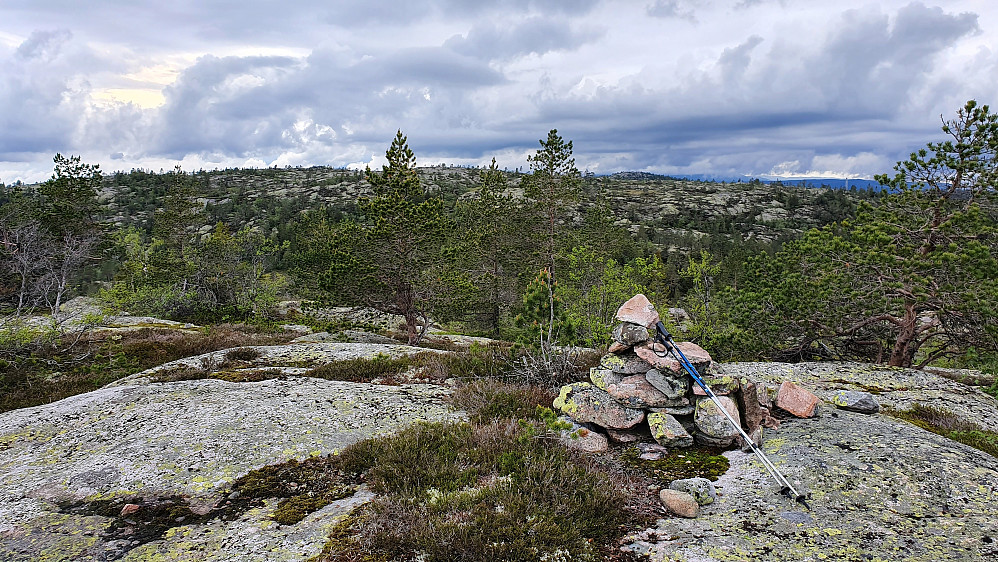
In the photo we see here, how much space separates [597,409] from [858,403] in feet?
16.6

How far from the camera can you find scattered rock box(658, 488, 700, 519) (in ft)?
16.5

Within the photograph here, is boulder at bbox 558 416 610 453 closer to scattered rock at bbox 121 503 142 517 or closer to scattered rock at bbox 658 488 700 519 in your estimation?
scattered rock at bbox 658 488 700 519

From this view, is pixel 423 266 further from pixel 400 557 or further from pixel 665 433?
pixel 400 557

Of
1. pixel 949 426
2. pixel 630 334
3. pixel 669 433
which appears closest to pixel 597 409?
pixel 669 433

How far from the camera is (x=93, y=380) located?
11312 mm

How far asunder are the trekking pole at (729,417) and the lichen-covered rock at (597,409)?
1104 millimetres

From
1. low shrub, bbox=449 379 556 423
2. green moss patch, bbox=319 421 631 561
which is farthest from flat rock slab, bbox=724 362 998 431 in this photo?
green moss patch, bbox=319 421 631 561

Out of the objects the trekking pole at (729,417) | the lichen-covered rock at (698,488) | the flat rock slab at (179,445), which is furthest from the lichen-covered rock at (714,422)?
the flat rock slab at (179,445)

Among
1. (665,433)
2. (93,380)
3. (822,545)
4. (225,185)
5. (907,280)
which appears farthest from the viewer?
(225,185)

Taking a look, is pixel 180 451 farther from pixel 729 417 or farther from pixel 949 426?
pixel 949 426

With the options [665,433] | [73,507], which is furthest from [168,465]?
[665,433]

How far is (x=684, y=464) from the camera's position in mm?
6492

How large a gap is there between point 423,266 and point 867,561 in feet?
60.6

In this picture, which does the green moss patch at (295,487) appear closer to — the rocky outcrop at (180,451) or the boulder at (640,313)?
the rocky outcrop at (180,451)
